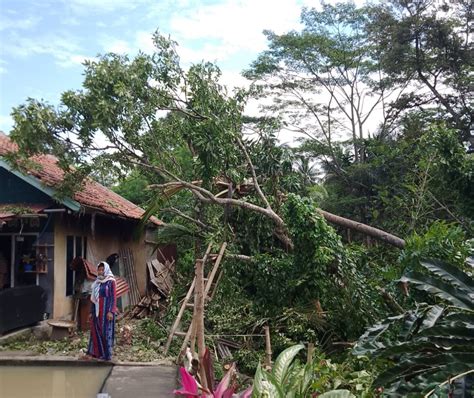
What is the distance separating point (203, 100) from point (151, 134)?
4.28 feet

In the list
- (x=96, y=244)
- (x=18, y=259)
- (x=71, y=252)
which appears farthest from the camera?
(x=96, y=244)

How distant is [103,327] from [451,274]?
5444 mm

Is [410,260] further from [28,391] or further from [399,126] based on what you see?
[399,126]

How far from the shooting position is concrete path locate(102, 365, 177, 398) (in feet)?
19.3

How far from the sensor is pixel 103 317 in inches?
297

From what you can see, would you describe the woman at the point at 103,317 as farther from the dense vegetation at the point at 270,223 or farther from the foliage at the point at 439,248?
the foliage at the point at 439,248

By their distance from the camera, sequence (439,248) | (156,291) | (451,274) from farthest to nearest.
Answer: (156,291) → (439,248) → (451,274)

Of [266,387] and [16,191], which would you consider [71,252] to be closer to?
[16,191]

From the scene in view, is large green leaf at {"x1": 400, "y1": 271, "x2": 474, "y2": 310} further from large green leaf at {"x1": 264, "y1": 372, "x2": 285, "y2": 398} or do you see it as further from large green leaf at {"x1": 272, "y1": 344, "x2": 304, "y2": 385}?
large green leaf at {"x1": 264, "y1": 372, "x2": 285, "y2": 398}

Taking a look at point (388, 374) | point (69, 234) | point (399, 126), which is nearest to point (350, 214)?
point (399, 126)

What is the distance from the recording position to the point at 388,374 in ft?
10.9

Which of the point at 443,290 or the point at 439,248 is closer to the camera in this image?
the point at 443,290

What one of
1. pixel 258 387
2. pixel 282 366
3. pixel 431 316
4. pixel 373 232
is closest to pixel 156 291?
pixel 373 232

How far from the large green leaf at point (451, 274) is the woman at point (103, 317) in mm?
5260
